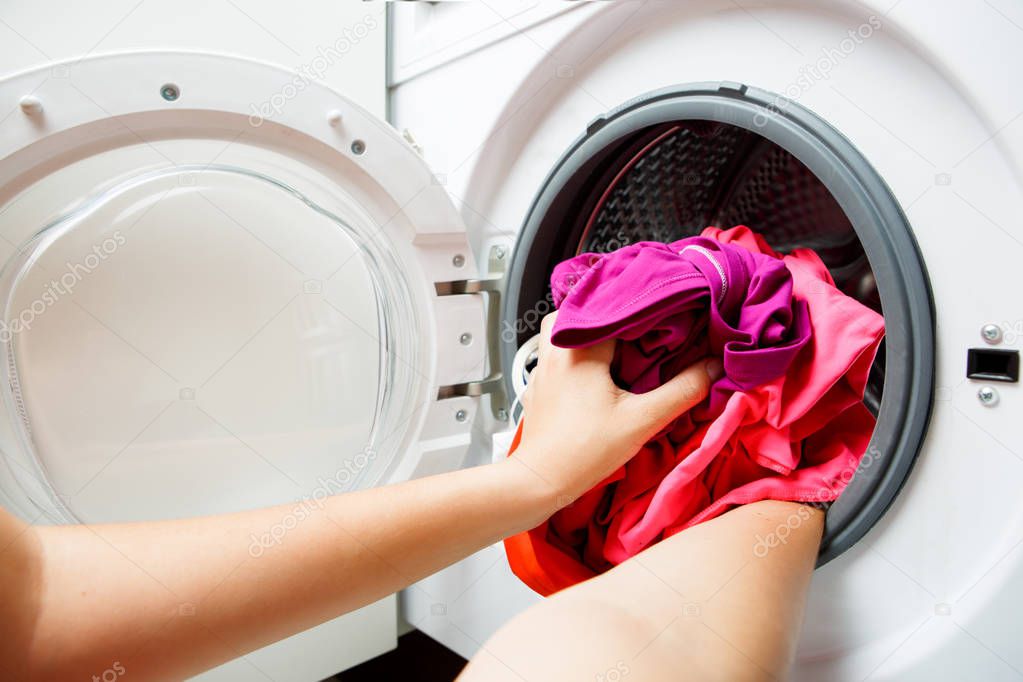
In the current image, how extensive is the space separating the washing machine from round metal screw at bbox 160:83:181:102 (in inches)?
12.9

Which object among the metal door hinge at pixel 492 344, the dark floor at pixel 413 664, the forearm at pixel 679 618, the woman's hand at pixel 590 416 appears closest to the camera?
the forearm at pixel 679 618

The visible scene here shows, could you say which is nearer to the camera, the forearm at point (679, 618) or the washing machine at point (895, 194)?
the forearm at point (679, 618)

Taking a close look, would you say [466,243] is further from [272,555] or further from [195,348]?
[272,555]

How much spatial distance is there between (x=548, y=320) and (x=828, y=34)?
33 cm

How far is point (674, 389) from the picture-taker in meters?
0.53

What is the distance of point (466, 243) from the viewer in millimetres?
721

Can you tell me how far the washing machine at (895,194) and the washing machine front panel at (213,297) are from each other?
0.19 metres

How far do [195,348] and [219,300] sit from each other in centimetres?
5

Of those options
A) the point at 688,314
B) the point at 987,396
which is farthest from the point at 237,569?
the point at 987,396

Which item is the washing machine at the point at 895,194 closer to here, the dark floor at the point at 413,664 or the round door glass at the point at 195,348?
the round door glass at the point at 195,348

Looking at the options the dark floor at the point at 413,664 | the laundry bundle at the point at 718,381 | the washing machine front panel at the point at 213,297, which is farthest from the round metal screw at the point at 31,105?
the dark floor at the point at 413,664

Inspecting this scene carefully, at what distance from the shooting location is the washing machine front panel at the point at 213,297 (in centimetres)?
54

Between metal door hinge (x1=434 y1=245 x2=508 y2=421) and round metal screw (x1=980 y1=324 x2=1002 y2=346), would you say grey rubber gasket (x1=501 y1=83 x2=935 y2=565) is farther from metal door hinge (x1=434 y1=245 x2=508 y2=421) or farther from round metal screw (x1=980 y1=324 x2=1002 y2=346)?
metal door hinge (x1=434 y1=245 x2=508 y2=421)

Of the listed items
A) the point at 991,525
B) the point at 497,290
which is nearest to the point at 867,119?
the point at 991,525
